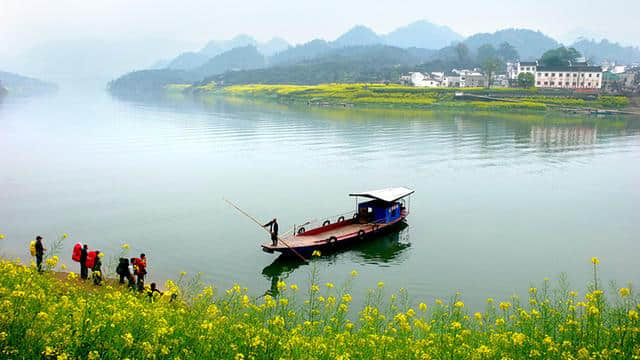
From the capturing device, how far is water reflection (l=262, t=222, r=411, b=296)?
20552mm

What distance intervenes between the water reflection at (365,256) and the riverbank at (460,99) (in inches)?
3066

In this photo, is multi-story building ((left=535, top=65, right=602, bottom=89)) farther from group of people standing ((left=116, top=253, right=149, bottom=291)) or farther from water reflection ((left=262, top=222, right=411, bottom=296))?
group of people standing ((left=116, top=253, right=149, bottom=291))

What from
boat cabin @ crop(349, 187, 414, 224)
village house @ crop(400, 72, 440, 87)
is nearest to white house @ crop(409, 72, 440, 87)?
village house @ crop(400, 72, 440, 87)

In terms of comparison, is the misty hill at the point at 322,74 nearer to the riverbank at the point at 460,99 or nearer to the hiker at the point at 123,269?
the riverbank at the point at 460,99

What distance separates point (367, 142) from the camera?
5484 centimetres

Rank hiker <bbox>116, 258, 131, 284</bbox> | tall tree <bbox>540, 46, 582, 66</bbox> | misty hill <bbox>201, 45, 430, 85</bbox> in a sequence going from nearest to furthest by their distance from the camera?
hiker <bbox>116, 258, 131, 284</bbox> → tall tree <bbox>540, 46, 582, 66</bbox> → misty hill <bbox>201, 45, 430, 85</bbox>

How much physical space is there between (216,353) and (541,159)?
146 ft

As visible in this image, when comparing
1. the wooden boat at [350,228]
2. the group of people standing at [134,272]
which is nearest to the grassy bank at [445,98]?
the wooden boat at [350,228]

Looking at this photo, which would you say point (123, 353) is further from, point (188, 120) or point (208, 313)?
point (188, 120)

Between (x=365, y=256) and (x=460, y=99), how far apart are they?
3441 inches

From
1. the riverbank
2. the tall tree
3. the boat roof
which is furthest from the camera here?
the tall tree

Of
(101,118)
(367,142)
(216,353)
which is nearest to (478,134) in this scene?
(367,142)

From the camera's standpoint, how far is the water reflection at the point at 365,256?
20552 millimetres

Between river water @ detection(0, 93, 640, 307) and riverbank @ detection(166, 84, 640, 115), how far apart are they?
3509 centimetres
